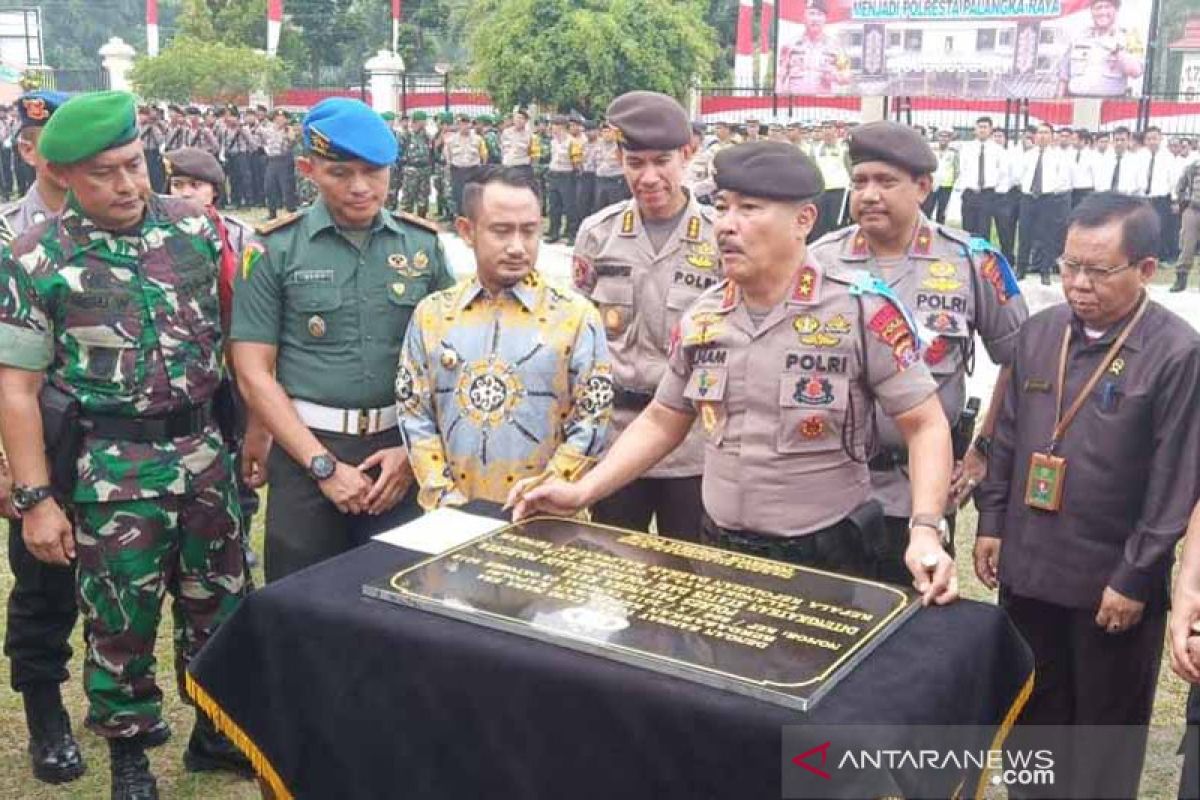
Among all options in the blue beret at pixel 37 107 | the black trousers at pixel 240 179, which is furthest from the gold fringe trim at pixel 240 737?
the black trousers at pixel 240 179

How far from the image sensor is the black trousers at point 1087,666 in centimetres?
290

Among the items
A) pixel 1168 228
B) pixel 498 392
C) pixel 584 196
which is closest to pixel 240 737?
pixel 498 392

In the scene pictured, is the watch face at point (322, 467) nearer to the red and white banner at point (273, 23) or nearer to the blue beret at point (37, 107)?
the blue beret at point (37, 107)

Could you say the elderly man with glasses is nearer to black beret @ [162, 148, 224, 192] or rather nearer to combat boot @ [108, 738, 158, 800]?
combat boot @ [108, 738, 158, 800]

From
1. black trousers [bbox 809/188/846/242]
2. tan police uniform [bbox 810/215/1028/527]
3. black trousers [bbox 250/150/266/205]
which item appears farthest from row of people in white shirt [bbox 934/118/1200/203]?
black trousers [bbox 250/150/266/205]

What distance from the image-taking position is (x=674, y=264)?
12.1 ft

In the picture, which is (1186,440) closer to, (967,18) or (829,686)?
(829,686)

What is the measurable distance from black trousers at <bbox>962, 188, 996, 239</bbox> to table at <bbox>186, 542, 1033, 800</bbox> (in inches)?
584

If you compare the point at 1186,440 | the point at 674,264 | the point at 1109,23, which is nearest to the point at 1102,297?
the point at 1186,440

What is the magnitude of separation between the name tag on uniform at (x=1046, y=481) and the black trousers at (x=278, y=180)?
21005mm

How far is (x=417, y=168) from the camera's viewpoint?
21.7 metres

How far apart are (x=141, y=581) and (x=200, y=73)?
104 feet

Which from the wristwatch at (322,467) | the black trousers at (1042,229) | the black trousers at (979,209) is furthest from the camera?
the black trousers at (979,209)

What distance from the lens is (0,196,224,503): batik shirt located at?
2.98 metres
